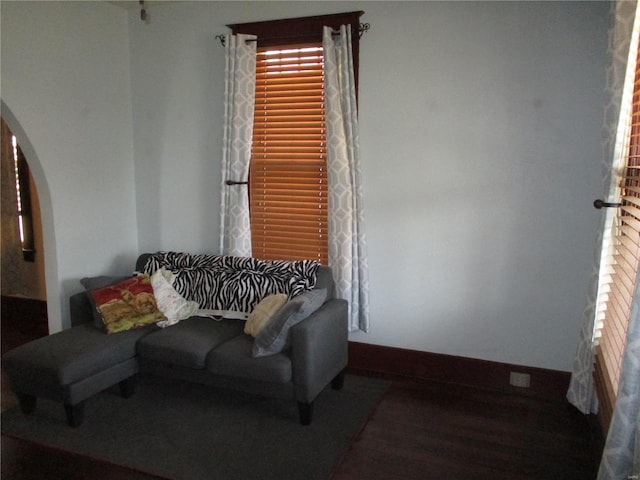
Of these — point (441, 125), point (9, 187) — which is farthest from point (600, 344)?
point (9, 187)

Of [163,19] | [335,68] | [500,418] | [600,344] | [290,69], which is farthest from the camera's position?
[163,19]

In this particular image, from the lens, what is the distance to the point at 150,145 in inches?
176

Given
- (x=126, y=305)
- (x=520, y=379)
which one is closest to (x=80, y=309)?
(x=126, y=305)

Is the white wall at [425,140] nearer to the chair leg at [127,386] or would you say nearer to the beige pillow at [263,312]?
the beige pillow at [263,312]

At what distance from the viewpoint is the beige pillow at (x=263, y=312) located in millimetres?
3262

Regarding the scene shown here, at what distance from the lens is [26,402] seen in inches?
126

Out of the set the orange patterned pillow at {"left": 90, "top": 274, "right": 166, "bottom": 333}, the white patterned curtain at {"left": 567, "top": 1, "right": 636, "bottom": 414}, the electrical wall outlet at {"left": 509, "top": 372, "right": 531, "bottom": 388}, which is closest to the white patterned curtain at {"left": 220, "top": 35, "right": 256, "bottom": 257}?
the orange patterned pillow at {"left": 90, "top": 274, "right": 166, "bottom": 333}

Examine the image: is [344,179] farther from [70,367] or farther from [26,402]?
[26,402]

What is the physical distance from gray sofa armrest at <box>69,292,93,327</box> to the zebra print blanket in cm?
52

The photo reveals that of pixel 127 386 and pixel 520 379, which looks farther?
pixel 520 379

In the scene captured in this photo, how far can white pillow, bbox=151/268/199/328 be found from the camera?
3613mm

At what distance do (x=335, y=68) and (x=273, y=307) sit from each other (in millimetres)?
1759

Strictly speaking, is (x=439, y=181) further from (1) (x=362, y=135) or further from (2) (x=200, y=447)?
(2) (x=200, y=447)

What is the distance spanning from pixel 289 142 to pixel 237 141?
16.0 inches
